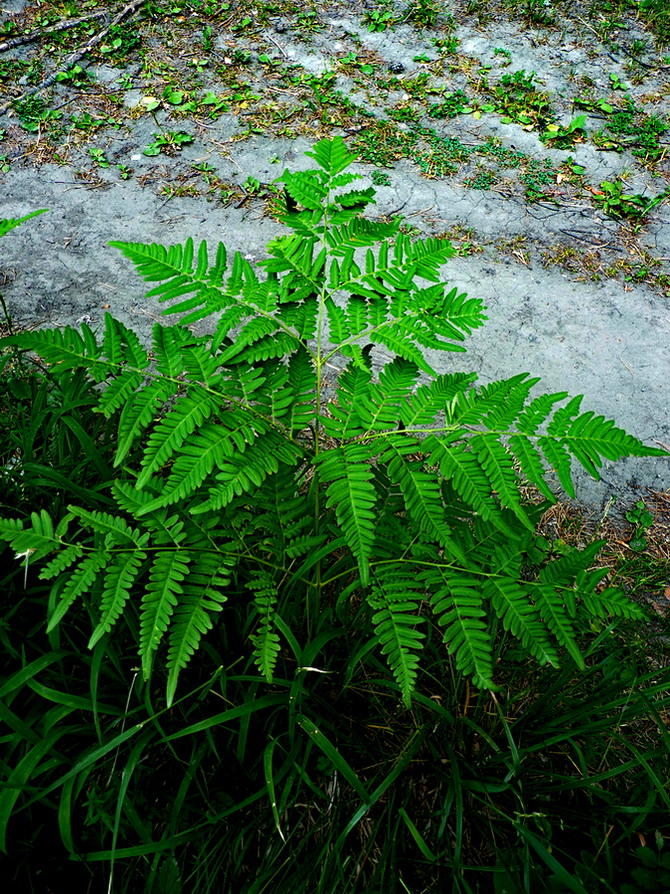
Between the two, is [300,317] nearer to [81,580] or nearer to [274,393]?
[274,393]

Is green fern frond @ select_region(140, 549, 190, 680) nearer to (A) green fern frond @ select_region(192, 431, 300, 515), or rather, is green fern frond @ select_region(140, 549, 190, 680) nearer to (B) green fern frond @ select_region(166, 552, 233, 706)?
(B) green fern frond @ select_region(166, 552, 233, 706)

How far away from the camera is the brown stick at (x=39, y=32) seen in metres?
4.96

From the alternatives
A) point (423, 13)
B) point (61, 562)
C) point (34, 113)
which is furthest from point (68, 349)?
point (423, 13)

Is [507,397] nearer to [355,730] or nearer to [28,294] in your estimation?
[355,730]

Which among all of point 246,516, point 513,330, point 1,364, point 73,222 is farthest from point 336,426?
point 73,222

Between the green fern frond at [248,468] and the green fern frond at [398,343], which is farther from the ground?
the green fern frond at [398,343]

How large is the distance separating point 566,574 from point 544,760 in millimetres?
728

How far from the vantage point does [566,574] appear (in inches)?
59.9

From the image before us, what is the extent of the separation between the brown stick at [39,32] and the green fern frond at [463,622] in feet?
19.4

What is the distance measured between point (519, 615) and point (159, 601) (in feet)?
2.86

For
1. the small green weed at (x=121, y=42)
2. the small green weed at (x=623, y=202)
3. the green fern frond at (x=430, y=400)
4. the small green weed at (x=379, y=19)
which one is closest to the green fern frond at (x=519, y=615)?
the green fern frond at (x=430, y=400)

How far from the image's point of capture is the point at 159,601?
1.35 m

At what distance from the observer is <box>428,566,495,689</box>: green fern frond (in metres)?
1.33

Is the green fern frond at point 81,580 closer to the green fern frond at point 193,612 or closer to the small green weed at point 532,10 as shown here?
the green fern frond at point 193,612
